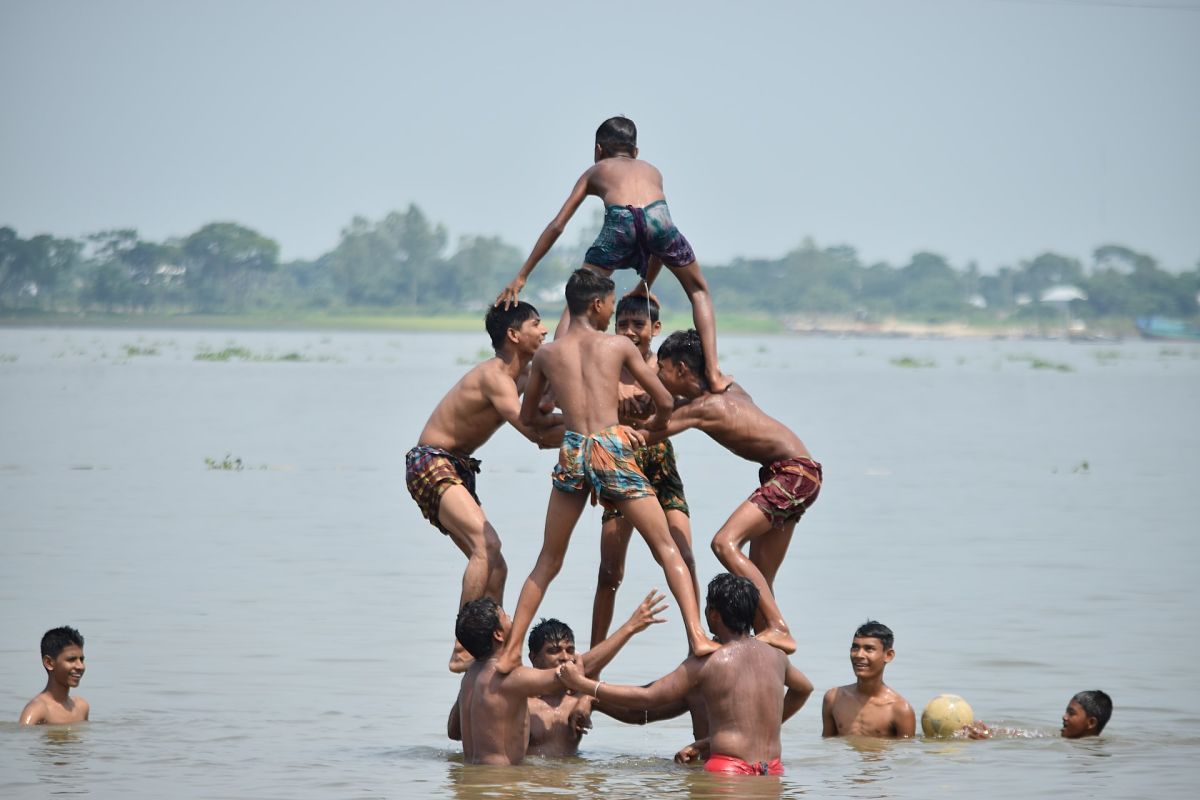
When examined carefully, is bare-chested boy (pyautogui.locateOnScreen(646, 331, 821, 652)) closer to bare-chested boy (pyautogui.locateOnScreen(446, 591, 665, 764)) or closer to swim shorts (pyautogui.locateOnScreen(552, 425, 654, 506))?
swim shorts (pyautogui.locateOnScreen(552, 425, 654, 506))

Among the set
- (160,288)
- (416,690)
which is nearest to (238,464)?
(416,690)

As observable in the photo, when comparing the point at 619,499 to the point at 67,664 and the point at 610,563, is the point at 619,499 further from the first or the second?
the point at 67,664

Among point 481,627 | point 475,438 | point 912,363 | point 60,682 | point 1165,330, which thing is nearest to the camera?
point 481,627

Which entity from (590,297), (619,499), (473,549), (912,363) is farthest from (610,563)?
(912,363)

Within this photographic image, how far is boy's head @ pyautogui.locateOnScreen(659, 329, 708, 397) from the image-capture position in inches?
427

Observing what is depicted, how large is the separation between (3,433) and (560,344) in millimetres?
29463

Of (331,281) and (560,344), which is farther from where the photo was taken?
(331,281)

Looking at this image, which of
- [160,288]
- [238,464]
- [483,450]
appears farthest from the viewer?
[160,288]

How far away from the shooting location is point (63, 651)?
1175 cm

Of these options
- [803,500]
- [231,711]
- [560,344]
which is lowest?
[231,711]

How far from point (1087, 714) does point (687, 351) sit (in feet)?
12.0

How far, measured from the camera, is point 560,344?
1041cm

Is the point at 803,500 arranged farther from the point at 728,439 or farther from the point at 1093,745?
the point at 1093,745

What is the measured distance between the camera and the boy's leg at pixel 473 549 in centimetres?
1107
